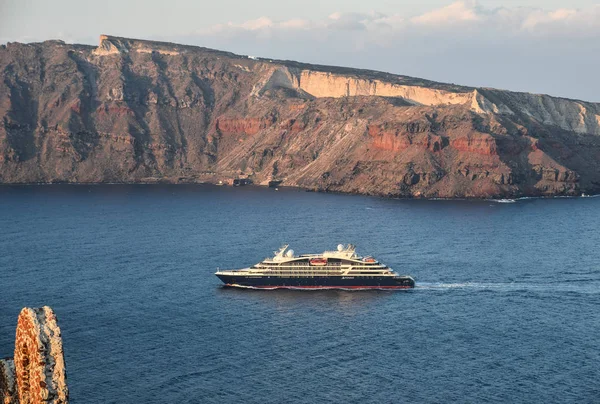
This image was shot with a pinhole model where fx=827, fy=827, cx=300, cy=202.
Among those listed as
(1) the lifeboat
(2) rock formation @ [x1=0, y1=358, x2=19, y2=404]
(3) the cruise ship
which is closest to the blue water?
(3) the cruise ship

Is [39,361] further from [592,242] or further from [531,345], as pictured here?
[592,242]

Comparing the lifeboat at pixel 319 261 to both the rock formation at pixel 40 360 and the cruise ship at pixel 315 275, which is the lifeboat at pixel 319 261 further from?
the rock formation at pixel 40 360

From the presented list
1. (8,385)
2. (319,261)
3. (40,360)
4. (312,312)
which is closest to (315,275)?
(319,261)

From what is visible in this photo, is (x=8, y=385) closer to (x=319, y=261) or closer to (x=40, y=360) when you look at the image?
(x=40, y=360)

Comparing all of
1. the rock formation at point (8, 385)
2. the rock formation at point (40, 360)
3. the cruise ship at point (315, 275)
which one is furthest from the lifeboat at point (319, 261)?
A: the rock formation at point (40, 360)

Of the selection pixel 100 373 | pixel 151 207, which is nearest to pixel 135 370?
pixel 100 373
